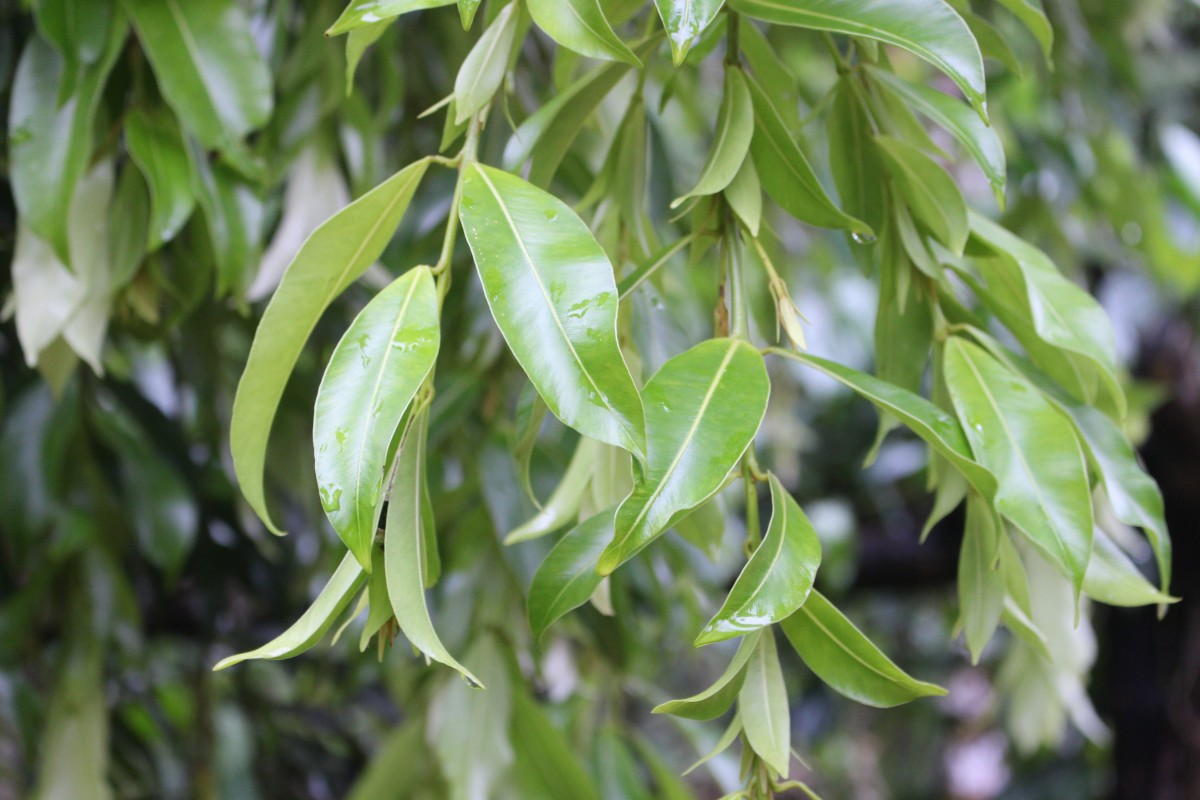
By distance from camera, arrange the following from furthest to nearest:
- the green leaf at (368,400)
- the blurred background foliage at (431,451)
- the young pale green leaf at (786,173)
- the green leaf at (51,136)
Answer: the blurred background foliage at (431,451) → the green leaf at (51,136) → the young pale green leaf at (786,173) → the green leaf at (368,400)

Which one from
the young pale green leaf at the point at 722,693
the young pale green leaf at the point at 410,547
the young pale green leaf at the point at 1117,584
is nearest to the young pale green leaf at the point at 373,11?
the young pale green leaf at the point at 410,547

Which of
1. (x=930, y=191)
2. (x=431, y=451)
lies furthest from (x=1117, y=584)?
(x=431, y=451)

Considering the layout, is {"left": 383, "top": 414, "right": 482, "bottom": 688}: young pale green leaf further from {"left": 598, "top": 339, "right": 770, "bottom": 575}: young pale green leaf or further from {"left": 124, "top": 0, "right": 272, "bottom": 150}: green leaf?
{"left": 124, "top": 0, "right": 272, "bottom": 150}: green leaf


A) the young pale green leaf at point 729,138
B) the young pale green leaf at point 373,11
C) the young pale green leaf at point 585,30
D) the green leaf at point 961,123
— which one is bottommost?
the green leaf at point 961,123

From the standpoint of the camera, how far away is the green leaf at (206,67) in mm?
640

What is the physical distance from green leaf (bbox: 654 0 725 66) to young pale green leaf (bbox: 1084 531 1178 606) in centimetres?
28

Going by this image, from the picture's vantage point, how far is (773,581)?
1.15 feet

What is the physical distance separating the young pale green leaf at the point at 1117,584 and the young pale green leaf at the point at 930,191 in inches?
6.1

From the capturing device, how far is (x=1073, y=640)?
2.82ft

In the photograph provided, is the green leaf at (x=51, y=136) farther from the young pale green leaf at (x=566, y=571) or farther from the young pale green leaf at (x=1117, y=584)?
the young pale green leaf at (x=1117, y=584)

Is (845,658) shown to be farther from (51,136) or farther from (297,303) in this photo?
(51,136)

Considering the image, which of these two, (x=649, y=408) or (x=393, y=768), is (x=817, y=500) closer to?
(x=393, y=768)

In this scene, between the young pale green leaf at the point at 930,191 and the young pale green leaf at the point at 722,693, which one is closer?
the young pale green leaf at the point at 722,693

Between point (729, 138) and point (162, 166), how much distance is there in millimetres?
380
